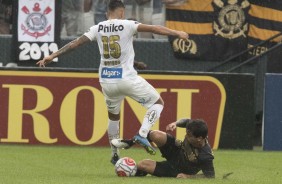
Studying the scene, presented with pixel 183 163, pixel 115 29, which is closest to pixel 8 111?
pixel 115 29

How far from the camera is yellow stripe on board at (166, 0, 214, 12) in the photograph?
20219 mm

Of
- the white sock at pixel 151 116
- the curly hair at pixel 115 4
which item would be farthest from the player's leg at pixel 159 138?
→ the curly hair at pixel 115 4

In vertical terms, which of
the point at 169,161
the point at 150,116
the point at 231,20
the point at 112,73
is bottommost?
the point at 169,161

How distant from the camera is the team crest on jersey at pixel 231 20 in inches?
803

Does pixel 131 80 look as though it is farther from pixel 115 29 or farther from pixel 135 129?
pixel 135 129

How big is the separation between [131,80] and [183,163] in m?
1.83

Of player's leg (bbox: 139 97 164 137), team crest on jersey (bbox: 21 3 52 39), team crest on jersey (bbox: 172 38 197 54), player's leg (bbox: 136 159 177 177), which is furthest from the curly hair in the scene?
team crest on jersey (bbox: 172 38 197 54)

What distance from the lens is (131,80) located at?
1340 cm

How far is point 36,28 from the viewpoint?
64.5ft

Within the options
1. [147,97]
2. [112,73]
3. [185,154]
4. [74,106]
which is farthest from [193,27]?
[185,154]

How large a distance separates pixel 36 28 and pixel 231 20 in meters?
3.77

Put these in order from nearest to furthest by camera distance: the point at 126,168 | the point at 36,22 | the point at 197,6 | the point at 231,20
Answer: the point at 126,168, the point at 36,22, the point at 197,6, the point at 231,20

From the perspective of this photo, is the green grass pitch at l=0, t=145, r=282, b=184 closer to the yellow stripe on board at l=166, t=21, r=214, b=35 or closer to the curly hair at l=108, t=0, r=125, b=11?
the curly hair at l=108, t=0, r=125, b=11

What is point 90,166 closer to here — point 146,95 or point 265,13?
point 146,95
